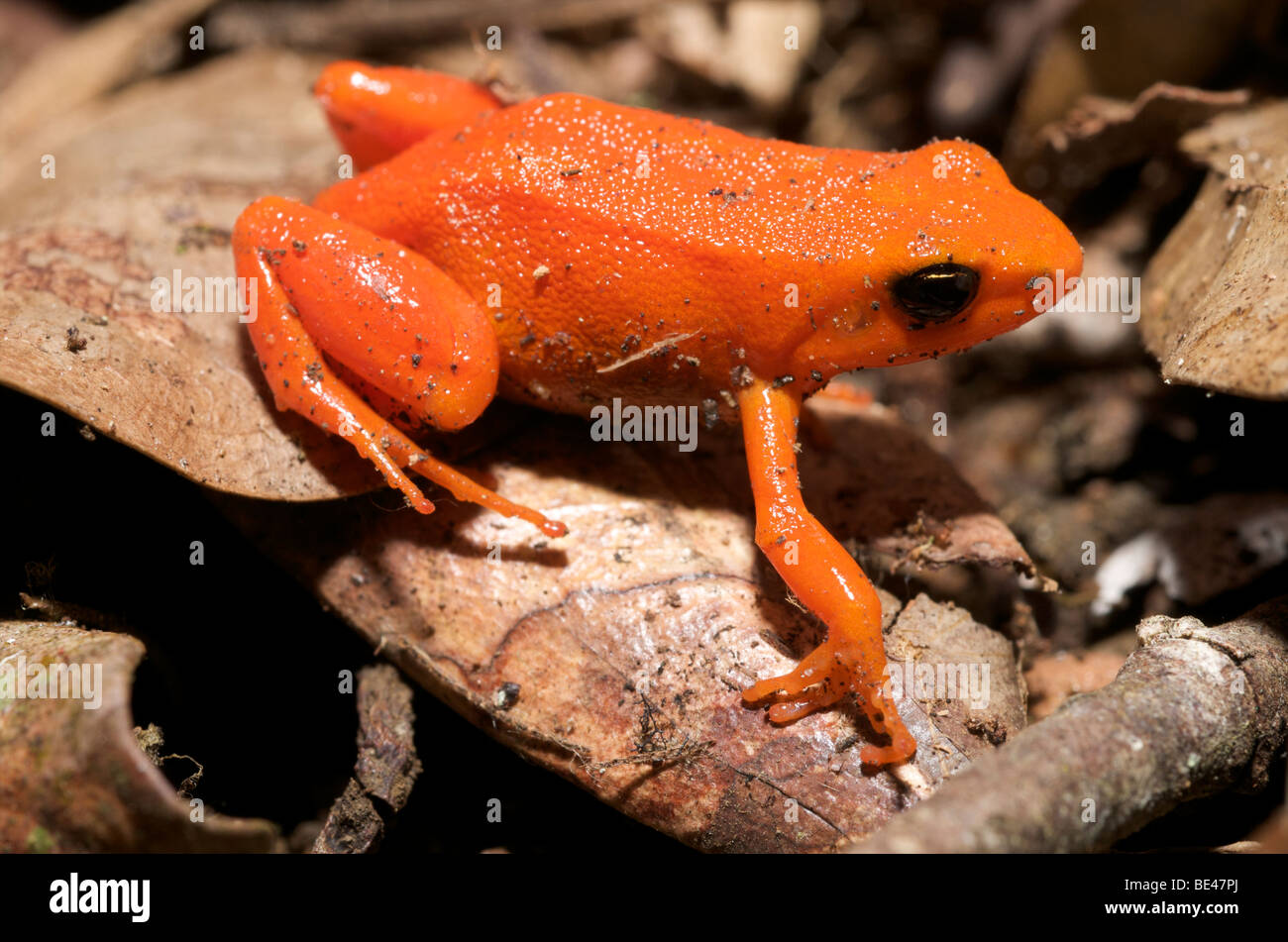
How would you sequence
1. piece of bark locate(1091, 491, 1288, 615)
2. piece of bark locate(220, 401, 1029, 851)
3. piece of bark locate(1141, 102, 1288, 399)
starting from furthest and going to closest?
piece of bark locate(1091, 491, 1288, 615)
piece of bark locate(220, 401, 1029, 851)
piece of bark locate(1141, 102, 1288, 399)

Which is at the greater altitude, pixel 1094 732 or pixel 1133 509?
pixel 1133 509

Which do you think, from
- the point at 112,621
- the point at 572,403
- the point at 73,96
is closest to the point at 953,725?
the point at 572,403

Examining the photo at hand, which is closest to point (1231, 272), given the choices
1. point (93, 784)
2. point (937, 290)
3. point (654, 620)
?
point (937, 290)

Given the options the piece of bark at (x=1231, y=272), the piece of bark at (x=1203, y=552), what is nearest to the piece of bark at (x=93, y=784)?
the piece of bark at (x=1231, y=272)

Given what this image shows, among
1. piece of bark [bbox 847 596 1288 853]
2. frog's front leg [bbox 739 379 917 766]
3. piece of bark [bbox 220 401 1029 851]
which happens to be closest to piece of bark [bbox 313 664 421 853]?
piece of bark [bbox 220 401 1029 851]

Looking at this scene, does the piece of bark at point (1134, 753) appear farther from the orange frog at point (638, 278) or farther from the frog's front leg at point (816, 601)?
the orange frog at point (638, 278)

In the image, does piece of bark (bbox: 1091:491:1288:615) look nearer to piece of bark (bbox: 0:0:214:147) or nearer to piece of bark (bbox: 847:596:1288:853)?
piece of bark (bbox: 847:596:1288:853)

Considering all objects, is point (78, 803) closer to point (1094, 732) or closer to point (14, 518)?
point (14, 518)
